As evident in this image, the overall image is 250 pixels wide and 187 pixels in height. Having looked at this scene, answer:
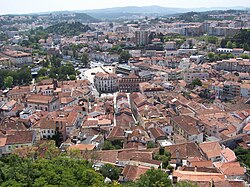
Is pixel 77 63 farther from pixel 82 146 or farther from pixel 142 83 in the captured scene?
pixel 82 146

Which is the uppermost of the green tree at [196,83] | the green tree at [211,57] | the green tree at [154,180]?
the green tree at [211,57]

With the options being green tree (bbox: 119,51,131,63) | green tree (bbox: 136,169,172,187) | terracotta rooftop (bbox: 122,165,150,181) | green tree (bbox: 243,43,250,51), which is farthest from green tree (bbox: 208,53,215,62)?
green tree (bbox: 136,169,172,187)

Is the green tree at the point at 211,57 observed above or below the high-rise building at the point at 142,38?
below

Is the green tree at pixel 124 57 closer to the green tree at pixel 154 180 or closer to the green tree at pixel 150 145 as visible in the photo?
the green tree at pixel 150 145

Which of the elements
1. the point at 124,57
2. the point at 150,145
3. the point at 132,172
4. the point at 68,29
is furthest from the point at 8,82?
the point at 68,29

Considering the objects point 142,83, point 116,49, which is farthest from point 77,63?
point 142,83

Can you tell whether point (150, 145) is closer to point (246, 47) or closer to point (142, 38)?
point (246, 47)

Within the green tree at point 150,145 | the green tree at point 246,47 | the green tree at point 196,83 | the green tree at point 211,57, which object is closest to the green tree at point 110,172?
the green tree at point 150,145
